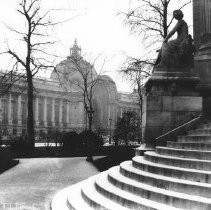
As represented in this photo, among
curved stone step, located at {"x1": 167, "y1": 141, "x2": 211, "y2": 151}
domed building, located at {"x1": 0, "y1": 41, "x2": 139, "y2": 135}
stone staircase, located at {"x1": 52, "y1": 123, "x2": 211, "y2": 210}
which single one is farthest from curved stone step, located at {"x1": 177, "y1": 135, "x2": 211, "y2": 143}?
domed building, located at {"x1": 0, "y1": 41, "x2": 139, "y2": 135}

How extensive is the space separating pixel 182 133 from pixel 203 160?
3.42 m

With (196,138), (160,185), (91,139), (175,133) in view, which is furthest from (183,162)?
(91,139)

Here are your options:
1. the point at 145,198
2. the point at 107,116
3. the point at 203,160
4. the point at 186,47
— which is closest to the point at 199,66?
the point at 186,47

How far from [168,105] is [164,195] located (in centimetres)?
506

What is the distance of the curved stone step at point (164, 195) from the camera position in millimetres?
6121

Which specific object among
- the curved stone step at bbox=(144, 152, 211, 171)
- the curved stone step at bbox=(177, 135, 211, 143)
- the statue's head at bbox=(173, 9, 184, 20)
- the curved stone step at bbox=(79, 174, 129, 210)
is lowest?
the curved stone step at bbox=(79, 174, 129, 210)

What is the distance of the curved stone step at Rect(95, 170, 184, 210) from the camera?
6.56 meters

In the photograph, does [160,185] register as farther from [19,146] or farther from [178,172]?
[19,146]

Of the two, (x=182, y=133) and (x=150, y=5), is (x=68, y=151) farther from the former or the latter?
(x=182, y=133)

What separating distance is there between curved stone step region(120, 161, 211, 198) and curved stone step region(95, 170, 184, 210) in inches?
17.1

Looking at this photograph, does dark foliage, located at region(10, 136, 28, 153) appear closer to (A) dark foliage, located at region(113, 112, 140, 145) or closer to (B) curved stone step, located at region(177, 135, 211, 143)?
(A) dark foliage, located at region(113, 112, 140, 145)

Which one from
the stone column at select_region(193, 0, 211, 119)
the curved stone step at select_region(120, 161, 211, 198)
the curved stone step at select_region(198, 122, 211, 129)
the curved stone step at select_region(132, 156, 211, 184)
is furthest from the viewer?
the stone column at select_region(193, 0, 211, 119)

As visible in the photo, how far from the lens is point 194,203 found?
6137 mm

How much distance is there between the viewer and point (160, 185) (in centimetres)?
737
